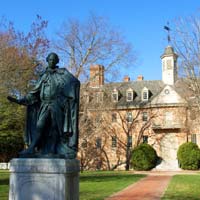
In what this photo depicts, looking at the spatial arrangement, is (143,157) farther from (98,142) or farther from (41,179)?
(41,179)

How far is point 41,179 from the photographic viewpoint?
700 centimetres

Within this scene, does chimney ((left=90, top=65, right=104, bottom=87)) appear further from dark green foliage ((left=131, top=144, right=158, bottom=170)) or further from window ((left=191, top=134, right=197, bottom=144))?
window ((left=191, top=134, right=197, bottom=144))

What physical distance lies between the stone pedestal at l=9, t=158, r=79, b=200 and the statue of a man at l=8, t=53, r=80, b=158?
0.24 m

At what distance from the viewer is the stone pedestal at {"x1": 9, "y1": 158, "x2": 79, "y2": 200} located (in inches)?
272

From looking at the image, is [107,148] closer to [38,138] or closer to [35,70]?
[35,70]

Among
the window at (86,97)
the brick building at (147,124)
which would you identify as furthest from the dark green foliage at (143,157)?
the window at (86,97)

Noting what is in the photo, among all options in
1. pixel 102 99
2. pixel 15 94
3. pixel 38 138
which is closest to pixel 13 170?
pixel 38 138

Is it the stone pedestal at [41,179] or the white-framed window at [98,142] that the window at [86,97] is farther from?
the stone pedestal at [41,179]

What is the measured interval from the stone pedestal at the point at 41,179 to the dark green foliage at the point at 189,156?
1349 inches

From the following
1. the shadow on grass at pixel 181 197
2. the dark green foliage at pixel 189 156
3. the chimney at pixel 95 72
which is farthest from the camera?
the dark green foliage at pixel 189 156

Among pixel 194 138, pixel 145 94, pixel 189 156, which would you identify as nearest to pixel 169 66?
pixel 145 94

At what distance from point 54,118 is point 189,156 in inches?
1360

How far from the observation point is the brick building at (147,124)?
141ft

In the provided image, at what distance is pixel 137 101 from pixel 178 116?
224 inches
